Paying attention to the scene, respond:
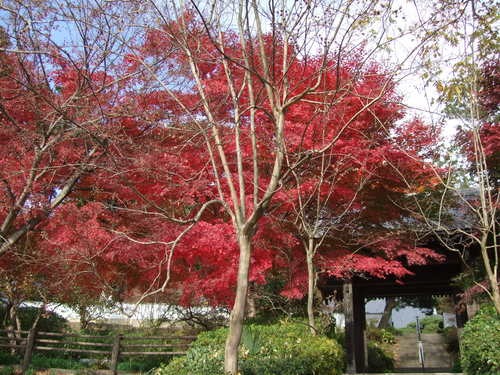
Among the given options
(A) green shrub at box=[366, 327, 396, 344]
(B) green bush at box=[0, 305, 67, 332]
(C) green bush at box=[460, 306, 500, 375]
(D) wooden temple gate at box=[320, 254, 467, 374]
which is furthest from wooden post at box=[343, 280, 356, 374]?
(B) green bush at box=[0, 305, 67, 332]

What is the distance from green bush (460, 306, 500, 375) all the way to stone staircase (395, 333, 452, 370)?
10489 millimetres

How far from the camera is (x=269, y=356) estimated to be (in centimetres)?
619

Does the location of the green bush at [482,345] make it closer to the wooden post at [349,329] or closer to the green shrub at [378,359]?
the wooden post at [349,329]

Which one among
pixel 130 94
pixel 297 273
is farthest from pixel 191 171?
pixel 297 273

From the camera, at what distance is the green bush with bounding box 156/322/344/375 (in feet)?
18.9

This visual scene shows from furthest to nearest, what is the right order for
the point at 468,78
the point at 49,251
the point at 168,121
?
the point at 49,251, the point at 168,121, the point at 468,78

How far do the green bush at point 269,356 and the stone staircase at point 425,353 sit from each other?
39.3 ft

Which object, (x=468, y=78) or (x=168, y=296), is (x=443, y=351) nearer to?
(x=168, y=296)

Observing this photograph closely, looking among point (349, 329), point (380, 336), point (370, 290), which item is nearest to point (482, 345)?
point (349, 329)

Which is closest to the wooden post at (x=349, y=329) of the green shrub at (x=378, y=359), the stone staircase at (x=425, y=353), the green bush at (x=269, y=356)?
the green bush at (x=269, y=356)

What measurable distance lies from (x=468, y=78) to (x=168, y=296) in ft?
28.6

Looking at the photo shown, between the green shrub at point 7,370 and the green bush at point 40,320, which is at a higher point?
the green bush at point 40,320

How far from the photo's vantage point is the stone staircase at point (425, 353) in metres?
18.1

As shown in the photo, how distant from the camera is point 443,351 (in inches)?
736
